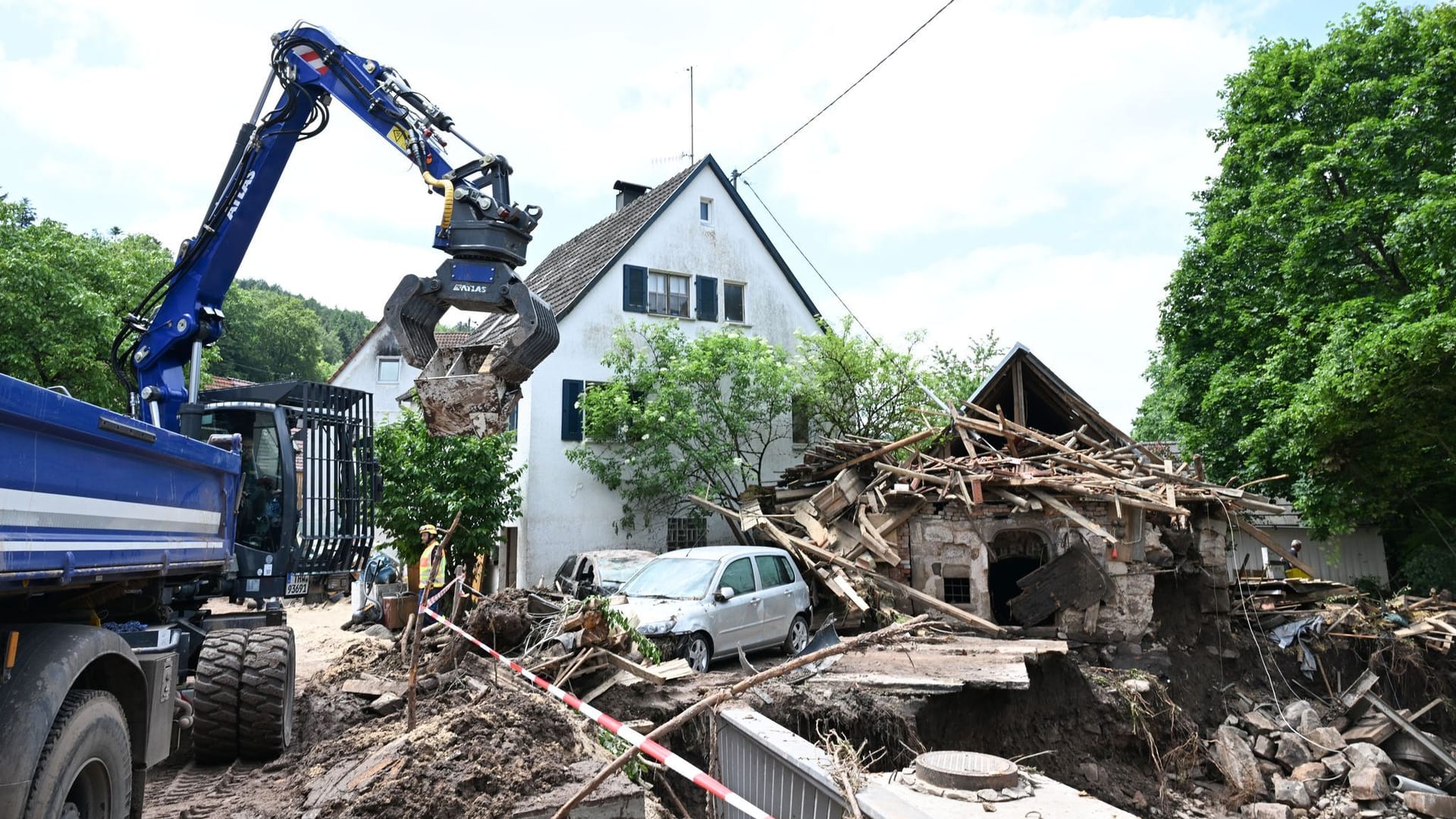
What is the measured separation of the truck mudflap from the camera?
352cm

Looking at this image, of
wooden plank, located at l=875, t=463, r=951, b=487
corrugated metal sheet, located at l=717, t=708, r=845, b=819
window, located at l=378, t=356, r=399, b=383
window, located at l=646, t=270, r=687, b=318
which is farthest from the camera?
window, located at l=378, t=356, r=399, b=383

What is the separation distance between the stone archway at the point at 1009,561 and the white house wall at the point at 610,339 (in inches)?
255

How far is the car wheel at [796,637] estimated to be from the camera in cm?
1322

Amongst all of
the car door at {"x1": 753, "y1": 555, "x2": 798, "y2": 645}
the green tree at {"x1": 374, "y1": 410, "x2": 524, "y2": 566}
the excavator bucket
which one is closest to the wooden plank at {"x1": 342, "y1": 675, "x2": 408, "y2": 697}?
the excavator bucket

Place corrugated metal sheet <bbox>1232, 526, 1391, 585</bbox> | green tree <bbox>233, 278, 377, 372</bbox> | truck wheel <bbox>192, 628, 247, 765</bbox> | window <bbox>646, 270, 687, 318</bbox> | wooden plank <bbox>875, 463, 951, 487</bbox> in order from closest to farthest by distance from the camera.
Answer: truck wheel <bbox>192, 628, 247, 765</bbox>
wooden plank <bbox>875, 463, 951, 487</bbox>
window <bbox>646, 270, 687, 318</bbox>
corrugated metal sheet <bbox>1232, 526, 1391, 585</bbox>
green tree <bbox>233, 278, 377, 372</bbox>

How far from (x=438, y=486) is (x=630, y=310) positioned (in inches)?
264

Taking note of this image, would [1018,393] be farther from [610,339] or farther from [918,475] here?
[610,339]

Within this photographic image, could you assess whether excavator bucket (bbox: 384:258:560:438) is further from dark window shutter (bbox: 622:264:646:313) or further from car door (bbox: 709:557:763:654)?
dark window shutter (bbox: 622:264:646:313)

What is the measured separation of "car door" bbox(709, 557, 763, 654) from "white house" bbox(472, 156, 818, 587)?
967 centimetres

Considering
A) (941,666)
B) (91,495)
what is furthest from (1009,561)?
(91,495)

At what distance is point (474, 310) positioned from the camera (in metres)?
7.54

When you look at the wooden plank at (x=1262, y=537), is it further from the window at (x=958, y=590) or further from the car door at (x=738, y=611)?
the car door at (x=738, y=611)

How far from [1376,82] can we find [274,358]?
60386mm

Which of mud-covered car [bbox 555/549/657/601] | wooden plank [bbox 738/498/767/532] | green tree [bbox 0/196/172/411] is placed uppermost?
green tree [bbox 0/196/172/411]
